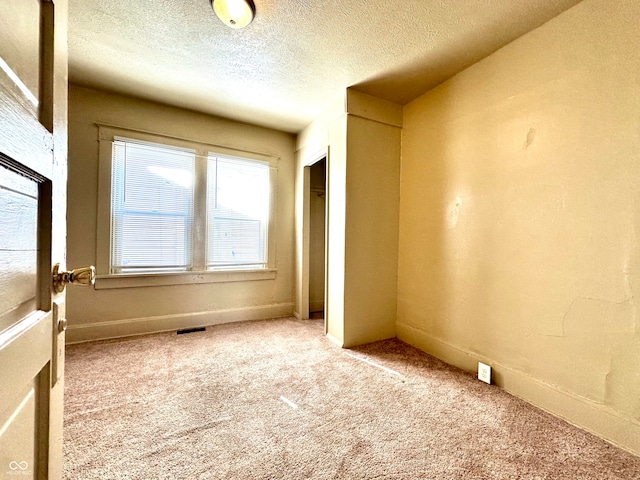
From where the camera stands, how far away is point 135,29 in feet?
6.35

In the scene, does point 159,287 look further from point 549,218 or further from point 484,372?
point 549,218

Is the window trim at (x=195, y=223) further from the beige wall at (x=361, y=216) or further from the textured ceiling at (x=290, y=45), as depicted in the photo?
the beige wall at (x=361, y=216)

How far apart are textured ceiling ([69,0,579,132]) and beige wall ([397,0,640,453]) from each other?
0.30m

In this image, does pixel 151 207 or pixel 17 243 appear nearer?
pixel 17 243

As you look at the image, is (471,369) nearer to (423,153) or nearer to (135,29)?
(423,153)

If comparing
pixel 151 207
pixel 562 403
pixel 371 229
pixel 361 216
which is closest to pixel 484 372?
pixel 562 403

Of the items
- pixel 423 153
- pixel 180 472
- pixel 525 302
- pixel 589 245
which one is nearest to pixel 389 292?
pixel 525 302

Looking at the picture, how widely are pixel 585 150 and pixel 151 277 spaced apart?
3.83 m

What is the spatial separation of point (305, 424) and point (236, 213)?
8.31 feet

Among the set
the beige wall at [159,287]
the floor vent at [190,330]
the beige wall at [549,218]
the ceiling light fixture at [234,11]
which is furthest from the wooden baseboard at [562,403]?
the ceiling light fixture at [234,11]

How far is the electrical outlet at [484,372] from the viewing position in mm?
2008

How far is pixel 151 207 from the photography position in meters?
2.95

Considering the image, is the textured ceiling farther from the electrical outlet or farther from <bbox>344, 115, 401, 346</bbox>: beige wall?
the electrical outlet

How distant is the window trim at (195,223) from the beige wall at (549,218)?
2.04 meters
